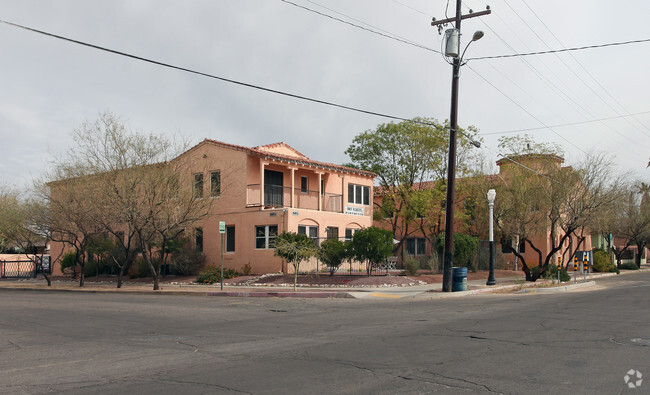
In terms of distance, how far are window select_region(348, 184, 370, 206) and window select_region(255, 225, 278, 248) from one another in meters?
8.04

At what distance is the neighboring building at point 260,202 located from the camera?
30359 mm

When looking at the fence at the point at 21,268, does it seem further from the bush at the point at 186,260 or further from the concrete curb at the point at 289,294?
the concrete curb at the point at 289,294

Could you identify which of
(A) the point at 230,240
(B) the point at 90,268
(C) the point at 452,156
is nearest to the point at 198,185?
(A) the point at 230,240

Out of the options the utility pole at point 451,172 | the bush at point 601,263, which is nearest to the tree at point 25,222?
the utility pole at point 451,172

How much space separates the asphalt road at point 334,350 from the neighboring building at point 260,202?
47.0ft

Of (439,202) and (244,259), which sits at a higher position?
(439,202)

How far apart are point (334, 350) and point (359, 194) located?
28904 millimetres

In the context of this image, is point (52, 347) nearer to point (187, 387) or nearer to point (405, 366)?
point (187, 387)

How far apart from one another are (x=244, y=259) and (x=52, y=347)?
21.1 m

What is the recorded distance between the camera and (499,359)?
26.3ft

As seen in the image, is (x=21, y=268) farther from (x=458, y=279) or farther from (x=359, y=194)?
(x=458, y=279)

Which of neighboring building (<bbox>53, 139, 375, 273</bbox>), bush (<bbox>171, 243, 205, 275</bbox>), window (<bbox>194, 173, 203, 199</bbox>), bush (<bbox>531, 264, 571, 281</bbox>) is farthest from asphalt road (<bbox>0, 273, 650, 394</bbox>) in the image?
bush (<bbox>171, 243, 205, 275</bbox>)

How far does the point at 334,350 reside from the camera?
9.09 meters

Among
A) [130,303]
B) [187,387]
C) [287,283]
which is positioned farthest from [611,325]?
[287,283]
